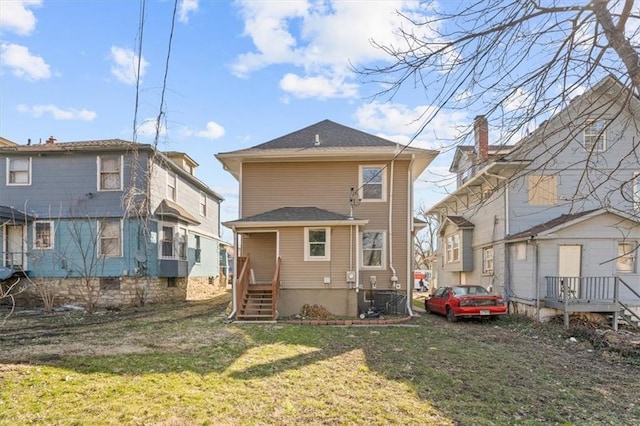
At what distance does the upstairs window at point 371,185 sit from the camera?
14.2m

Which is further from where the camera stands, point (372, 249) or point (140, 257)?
point (140, 257)

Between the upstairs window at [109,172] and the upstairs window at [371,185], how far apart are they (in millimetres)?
9539

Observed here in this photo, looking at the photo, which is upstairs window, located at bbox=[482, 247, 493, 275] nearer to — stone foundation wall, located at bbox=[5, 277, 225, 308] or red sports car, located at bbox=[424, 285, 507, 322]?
red sports car, located at bbox=[424, 285, 507, 322]

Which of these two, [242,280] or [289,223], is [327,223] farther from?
[242,280]

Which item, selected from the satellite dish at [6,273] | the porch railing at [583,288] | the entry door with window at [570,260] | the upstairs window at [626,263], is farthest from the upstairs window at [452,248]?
the satellite dish at [6,273]

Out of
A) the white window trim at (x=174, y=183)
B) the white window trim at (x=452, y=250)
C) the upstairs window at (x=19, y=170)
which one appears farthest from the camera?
the white window trim at (x=452, y=250)

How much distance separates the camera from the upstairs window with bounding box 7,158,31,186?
15992 mm

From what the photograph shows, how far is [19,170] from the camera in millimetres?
16016

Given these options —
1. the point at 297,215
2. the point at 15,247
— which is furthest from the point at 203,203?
the point at 297,215

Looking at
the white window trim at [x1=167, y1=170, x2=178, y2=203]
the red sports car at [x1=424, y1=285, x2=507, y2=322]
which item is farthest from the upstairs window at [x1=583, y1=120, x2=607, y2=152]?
the white window trim at [x1=167, y1=170, x2=178, y2=203]

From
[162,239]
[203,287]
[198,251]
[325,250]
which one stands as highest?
[162,239]

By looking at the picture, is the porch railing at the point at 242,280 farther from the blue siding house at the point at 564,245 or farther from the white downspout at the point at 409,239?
the blue siding house at the point at 564,245

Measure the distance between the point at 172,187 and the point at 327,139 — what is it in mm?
7822

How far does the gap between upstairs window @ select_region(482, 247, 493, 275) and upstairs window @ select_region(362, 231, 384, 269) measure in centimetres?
526
